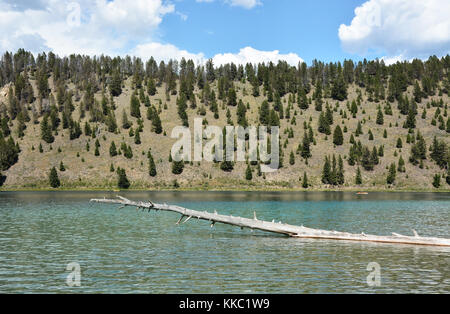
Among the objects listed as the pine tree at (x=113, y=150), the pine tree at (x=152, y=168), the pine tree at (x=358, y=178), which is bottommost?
the pine tree at (x=358, y=178)

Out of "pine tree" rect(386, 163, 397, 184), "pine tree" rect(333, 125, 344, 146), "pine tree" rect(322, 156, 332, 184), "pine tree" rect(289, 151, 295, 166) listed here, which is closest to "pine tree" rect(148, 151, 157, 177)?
"pine tree" rect(289, 151, 295, 166)

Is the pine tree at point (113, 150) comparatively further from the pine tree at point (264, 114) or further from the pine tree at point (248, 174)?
the pine tree at point (264, 114)

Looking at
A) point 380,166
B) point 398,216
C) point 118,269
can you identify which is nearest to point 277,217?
point 398,216

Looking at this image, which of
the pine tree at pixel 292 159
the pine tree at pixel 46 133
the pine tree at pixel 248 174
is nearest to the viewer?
the pine tree at pixel 248 174

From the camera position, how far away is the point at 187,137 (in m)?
178

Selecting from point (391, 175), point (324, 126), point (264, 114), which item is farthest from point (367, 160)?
point (264, 114)

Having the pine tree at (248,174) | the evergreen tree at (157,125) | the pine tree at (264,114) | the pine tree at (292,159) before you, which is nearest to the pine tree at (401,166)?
the pine tree at (292,159)

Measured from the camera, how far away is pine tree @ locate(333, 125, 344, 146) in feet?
561

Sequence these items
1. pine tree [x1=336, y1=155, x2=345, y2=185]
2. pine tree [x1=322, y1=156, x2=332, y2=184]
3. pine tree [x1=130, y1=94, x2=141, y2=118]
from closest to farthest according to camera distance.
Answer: pine tree [x1=322, y1=156, x2=332, y2=184]
pine tree [x1=336, y1=155, x2=345, y2=185]
pine tree [x1=130, y1=94, x2=141, y2=118]

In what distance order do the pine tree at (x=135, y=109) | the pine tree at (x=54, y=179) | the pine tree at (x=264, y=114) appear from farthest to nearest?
the pine tree at (x=135, y=109), the pine tree at (x=264, y=114), the pine tree at (x=54, y=179)

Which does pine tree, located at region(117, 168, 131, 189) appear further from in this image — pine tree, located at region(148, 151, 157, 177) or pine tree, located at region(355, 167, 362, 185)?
pine tree, located at region(355, 167, 362, 185)

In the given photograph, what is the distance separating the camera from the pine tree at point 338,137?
561 ft

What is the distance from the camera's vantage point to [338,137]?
17112 centimetres

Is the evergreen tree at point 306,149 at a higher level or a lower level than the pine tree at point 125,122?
lower
